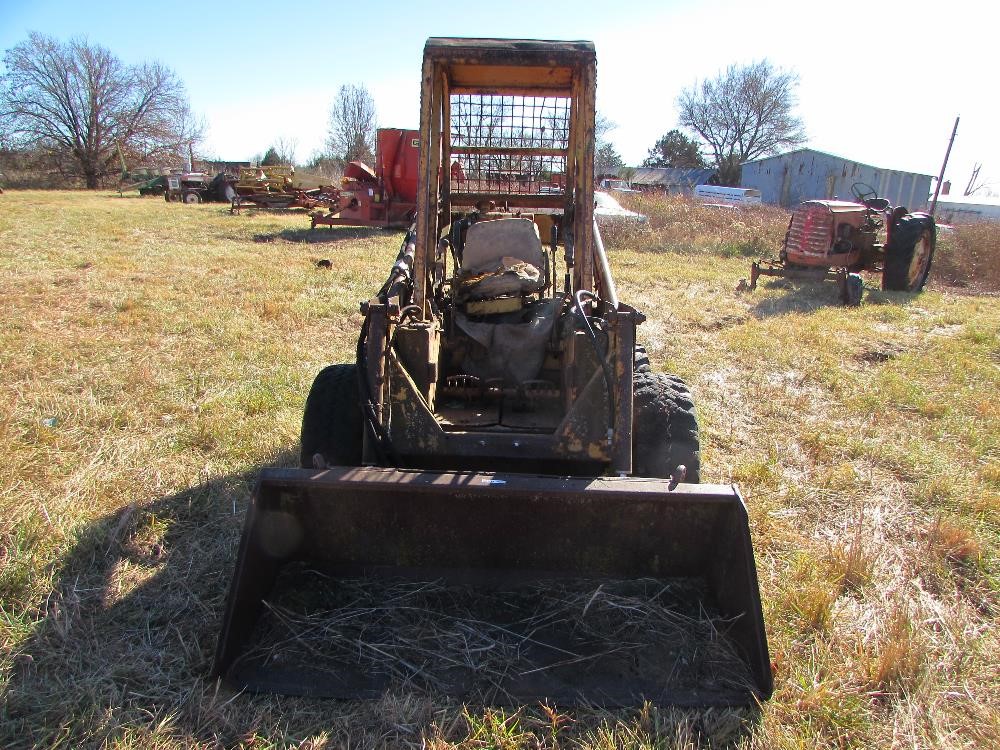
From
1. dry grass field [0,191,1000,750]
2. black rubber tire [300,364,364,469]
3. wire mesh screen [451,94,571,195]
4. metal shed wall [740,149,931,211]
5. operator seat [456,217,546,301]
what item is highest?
metal shed wall [740,149,931,211]

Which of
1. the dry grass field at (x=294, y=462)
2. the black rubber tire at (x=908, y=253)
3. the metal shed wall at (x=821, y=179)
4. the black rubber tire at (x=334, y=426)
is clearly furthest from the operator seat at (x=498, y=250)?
the metal shed wall at (x=821, y=179)

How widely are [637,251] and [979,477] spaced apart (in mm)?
12165

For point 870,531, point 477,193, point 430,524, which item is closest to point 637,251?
point 477,193

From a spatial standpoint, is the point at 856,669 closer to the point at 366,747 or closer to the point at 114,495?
the point at 366,747

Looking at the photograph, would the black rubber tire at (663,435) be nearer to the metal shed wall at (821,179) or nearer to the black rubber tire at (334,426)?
the black rubber tire at (334,426)

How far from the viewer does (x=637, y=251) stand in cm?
1573

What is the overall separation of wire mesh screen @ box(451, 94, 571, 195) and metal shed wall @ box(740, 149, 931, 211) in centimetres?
3255

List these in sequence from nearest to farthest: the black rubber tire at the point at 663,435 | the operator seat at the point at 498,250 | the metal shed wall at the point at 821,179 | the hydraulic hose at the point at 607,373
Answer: the hydraulic hose at the point at 607,373 < the black rubber tire at the point at 663,435 < the operator seat at the point at 498,250 < the metal shed wall at the point at 821,179

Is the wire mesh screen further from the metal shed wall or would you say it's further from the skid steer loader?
the metal shed wall

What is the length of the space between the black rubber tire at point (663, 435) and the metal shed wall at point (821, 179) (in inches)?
1333

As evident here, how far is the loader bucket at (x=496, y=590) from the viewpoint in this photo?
237 cm

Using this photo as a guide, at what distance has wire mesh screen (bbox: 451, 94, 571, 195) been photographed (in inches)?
177

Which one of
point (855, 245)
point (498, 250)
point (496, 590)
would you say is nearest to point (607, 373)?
point (496, 590)

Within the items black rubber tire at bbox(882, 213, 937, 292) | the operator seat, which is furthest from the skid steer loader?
black rubber tire at bbox(882, 213, 937, 292)
